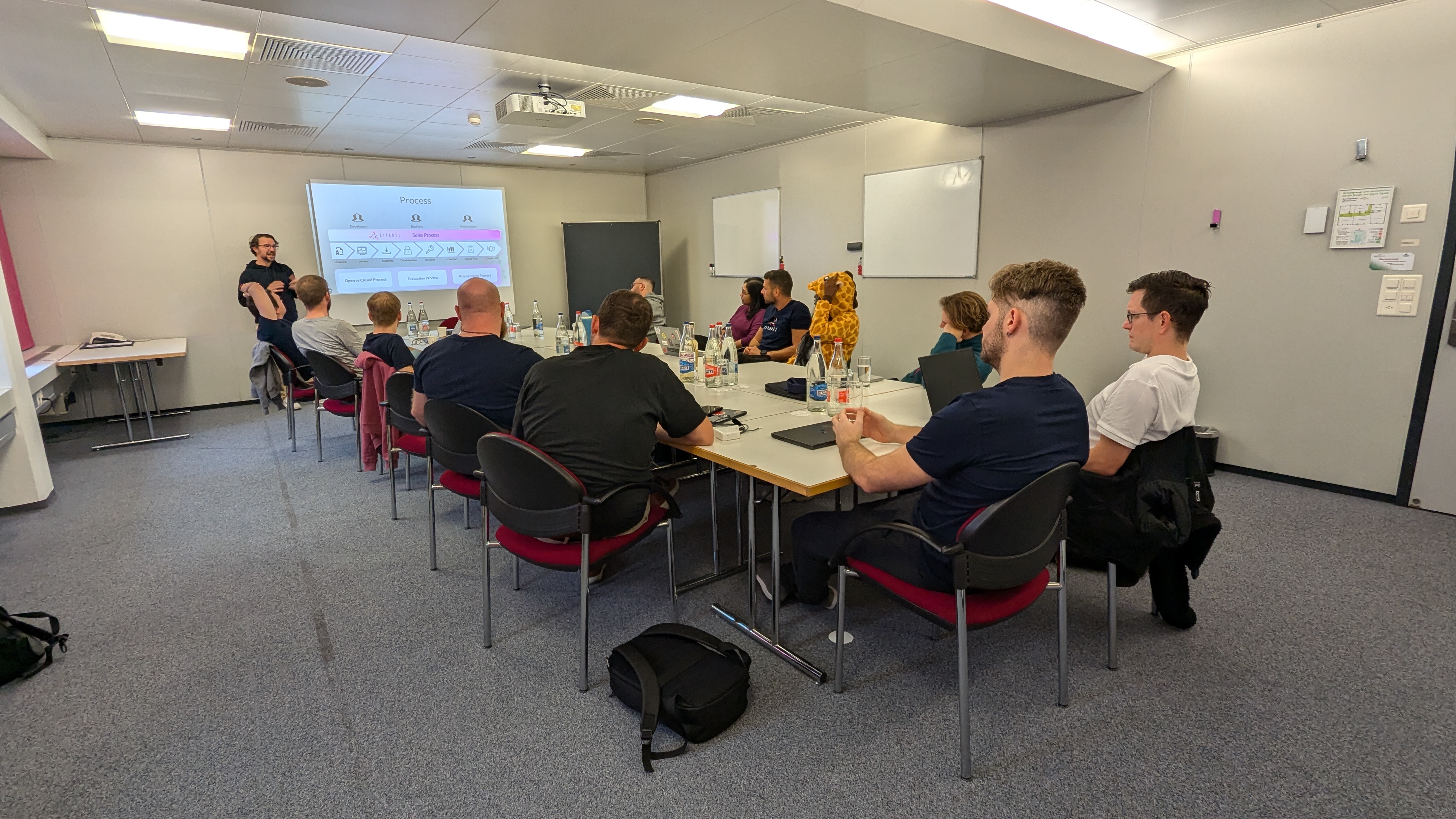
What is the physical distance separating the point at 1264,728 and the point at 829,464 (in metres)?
1.46

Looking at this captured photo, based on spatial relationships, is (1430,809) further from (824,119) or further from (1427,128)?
(824,119)

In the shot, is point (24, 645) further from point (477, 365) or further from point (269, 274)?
point (269, 274)

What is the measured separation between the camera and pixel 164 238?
21.0ft

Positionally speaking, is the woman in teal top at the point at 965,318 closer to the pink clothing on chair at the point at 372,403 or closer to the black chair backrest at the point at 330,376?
the pink clothing on chair at the point at 372,403

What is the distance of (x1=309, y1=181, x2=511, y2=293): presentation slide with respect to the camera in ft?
23.3

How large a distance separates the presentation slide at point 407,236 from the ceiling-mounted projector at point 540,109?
3002mm

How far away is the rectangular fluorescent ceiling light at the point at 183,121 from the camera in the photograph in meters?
5.23

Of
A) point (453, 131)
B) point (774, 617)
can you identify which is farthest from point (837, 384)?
point (453, 131)

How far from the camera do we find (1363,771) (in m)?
→ 1.78

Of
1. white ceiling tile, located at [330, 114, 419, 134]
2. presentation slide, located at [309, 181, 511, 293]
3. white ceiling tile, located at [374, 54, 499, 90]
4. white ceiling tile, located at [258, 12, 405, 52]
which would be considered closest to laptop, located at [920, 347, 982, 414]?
white ceiling tile, located at [258, 12, 405, 52]

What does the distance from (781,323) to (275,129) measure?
473cm

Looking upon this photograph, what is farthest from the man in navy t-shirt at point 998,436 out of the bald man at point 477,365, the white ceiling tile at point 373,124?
the white ceiling tile at point 373,124

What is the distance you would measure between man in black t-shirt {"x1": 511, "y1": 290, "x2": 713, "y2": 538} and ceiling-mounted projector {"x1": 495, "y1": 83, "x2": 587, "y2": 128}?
311 cm

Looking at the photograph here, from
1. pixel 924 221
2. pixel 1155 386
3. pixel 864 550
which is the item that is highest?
pixel 924 221
